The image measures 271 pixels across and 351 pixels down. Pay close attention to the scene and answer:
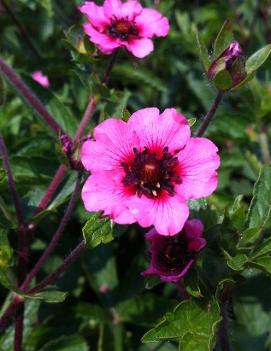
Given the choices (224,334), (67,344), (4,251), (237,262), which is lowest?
(67,344)

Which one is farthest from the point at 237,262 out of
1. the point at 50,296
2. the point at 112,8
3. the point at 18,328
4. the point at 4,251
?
the point at 112,8

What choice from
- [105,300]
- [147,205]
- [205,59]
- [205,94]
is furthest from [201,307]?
[205,94]

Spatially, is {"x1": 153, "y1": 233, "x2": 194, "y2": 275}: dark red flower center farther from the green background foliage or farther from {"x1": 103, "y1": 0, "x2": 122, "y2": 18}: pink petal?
{"x1": 103, "y1": 0, "x2": 122, "y2": 18}: pink petal

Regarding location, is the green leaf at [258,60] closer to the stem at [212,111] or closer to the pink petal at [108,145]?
the stem at [212,111]

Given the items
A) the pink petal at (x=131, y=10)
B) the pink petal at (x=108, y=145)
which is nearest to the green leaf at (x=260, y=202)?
the pink petal at (x=108, y=145)

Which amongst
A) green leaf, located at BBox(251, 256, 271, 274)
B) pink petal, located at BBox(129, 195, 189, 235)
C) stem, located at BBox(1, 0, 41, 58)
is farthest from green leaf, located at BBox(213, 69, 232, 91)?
stem, located at BBox(1, 0, 41, 58)

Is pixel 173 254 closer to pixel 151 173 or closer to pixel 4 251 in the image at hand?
pixel 151 173

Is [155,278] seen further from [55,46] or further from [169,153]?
[55,46]
